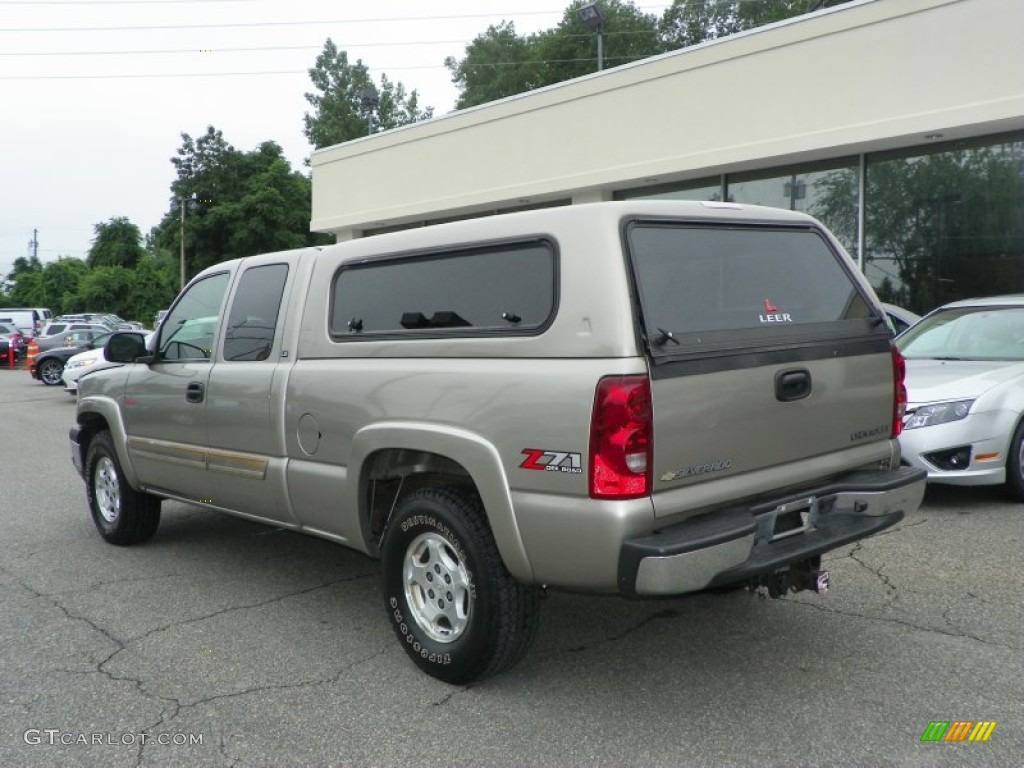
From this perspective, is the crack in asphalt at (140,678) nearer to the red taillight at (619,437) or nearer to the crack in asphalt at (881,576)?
the red taillight at (619,437)

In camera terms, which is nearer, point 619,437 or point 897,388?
point 619,437

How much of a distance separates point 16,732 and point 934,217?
1246 cm

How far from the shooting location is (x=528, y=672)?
3.95 m

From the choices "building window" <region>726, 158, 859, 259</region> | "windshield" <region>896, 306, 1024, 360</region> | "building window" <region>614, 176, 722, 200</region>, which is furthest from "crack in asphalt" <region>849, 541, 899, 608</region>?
"building window" <region>614, 176, 722, 200</region>

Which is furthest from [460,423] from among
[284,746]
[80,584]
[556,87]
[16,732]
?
[556,87]

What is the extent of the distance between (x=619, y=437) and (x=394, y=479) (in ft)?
5.01

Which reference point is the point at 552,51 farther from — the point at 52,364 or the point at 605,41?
the point at 52,364

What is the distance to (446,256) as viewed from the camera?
4043 mm

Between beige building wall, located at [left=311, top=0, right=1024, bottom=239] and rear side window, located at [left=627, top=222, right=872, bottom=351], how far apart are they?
863 cm

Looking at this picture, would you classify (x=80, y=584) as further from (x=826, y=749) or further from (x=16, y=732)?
(x=826, y=749)

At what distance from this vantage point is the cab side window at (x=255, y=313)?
4867 millimetres

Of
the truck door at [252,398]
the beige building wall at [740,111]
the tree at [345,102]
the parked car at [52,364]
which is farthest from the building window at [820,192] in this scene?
the tree at [345,102]

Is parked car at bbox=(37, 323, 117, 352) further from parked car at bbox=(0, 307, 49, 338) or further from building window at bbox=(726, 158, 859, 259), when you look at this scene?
building window at bbox=(726, 158, 859, 259)

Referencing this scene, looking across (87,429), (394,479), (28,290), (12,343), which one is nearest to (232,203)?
(12,343)
